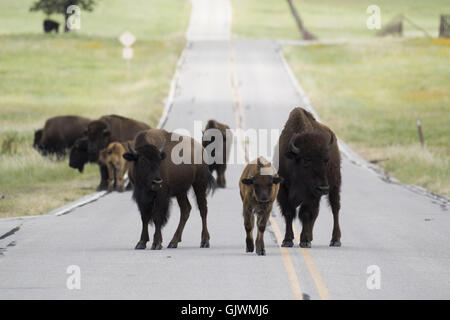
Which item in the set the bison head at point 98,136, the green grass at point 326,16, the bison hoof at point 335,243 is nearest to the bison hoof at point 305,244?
the bison hoof at point 335,243

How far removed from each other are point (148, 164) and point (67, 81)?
59.4 metres

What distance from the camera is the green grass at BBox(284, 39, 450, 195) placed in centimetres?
3544

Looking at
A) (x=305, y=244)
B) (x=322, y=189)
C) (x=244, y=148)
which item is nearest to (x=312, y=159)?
(x=322, y=189)

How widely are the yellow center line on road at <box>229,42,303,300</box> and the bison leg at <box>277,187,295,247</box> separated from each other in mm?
224

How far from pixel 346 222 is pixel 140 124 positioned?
9760 millimetres

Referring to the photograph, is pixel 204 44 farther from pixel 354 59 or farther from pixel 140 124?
pixel 140 124

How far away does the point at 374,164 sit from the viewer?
3688 centimetres

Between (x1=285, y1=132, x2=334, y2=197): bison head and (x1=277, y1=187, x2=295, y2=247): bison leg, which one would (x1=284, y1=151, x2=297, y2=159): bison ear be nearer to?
(x1=285, y1=132, x2=334, y2=197): bison head

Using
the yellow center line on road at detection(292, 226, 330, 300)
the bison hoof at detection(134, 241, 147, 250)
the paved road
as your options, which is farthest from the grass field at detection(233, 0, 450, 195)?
the bison hoof at detection(134, 241, 147, 250)

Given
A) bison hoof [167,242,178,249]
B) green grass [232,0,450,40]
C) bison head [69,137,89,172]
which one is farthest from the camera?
green grass [232,0,450,40]

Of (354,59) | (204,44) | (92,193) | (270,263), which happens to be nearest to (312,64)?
(354,59)

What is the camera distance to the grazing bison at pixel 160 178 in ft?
51.6

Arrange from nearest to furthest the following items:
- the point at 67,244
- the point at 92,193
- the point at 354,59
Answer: the point at 67,244 → the point at 92,193 → the point at 354,59

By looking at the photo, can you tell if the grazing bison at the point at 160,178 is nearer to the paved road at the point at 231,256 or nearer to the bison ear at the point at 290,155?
the paved road at the point at 231,256
